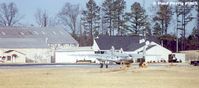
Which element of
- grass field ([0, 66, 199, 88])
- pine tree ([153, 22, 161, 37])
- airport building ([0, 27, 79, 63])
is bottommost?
grass field ([0, 66, 199, 88])

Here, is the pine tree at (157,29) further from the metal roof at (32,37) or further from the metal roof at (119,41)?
the metal roof at (32,37)

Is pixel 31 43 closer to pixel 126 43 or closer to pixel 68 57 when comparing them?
pixel 68 57

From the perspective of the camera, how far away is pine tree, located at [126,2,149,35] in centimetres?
13025

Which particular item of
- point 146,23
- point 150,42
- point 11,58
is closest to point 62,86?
point 11,58

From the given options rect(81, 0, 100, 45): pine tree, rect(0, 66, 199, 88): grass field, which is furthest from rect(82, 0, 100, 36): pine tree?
rect(0, 66, 199, 88): grass field

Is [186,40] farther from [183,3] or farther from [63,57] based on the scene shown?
[63,57]

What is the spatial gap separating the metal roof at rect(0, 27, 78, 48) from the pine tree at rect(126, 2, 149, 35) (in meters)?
18.5

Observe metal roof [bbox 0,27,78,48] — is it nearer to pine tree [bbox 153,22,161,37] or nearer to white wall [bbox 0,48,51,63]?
white wall [bbox 0,48,51,63]

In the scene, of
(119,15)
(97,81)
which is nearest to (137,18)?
(119,15)

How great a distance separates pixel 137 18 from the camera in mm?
131750

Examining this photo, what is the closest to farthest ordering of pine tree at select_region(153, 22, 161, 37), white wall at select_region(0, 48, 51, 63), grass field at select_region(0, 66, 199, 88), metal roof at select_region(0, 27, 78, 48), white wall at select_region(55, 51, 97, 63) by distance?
grass field at select_region(0, 66, 199, 88)
white wall at select_region(0, 48, 51, 63)
white wall at select_region(55, 51, 97, 63)
metal roof at select_region(0, 27, 78, 48)
pine tree at select_region(153, 22, 161, 37)

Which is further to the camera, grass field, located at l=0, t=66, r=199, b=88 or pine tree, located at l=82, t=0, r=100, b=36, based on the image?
pine tree, located at l=82, t=0, r=100, b=36

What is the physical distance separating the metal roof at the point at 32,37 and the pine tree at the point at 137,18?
18536 mm

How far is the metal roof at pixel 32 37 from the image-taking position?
355 feet
